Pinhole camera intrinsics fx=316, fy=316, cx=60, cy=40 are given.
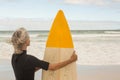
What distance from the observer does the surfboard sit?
338 cm

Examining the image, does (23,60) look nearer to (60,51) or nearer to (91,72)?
(60,51)

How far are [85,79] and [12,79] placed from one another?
4.91 ft

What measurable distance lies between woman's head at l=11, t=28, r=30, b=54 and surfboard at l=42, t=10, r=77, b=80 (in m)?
0.61

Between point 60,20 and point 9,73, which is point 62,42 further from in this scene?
point 9,73

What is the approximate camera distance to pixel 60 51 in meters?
3.41

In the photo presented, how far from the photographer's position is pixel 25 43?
2844mm

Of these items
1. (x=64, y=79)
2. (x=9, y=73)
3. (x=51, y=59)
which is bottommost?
(x=9, y=73)

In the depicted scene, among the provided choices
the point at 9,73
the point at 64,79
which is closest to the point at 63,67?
the point at 64,79

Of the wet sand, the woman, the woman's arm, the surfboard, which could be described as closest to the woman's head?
the woman

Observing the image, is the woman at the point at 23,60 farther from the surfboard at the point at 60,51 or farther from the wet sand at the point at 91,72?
the wet sand at the point at 91,72

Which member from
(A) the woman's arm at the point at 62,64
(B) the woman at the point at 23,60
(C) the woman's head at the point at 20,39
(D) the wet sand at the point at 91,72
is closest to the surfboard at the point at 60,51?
(A) the woman's arm at the point at 62,64

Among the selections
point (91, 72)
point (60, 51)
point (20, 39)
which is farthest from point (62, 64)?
point (91, 72)

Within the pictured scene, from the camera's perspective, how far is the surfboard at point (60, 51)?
3.38 metres

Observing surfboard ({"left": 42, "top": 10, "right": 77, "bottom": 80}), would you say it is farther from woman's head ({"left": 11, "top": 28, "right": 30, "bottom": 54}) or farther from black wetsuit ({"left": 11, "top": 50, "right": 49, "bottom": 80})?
woman's head ({"left": 11, "top": 28, "right": 30, "bottom": 54})
